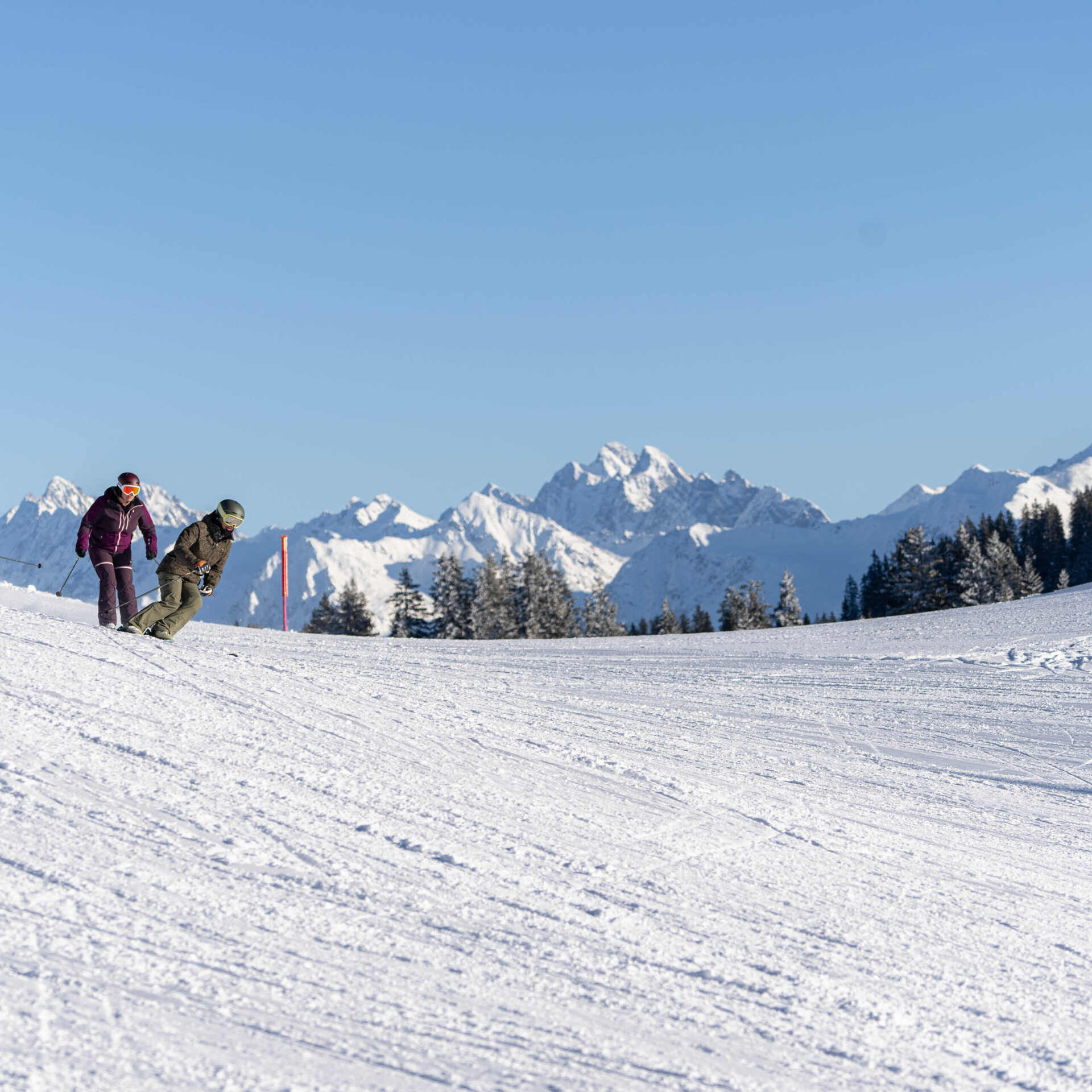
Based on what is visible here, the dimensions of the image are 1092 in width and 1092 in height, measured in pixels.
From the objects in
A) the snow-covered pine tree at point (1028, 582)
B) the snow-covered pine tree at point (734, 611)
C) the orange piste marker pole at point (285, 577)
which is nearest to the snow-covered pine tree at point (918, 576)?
the snow-covered pine tree at point (1028, 582)

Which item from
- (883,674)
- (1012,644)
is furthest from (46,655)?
(1012,644)

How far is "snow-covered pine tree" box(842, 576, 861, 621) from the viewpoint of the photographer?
9712 centimetres

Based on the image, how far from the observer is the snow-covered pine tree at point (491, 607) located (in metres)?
52.4

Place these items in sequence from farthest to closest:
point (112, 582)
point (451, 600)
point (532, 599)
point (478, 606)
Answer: point (532, 599)
point (451, 600)
point (478, 606)
point (112, 582)

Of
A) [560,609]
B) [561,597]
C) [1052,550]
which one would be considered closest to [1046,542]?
[1052,550]

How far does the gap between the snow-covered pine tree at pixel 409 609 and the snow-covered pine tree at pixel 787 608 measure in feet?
90.6

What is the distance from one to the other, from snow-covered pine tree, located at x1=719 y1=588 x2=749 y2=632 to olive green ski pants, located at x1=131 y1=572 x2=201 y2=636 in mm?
58360

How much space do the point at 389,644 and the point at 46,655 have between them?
7.82 m

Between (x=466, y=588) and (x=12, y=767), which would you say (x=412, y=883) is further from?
(x=466, y=588)

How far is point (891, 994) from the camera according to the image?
13.6 ft

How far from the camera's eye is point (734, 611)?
69.4 metres

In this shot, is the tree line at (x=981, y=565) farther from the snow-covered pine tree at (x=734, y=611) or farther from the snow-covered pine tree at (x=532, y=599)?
the snow-covered pine tree at (x=532, y=599)

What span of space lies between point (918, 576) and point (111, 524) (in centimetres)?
5412

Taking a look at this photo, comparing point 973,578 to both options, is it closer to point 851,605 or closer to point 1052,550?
point 1052,550
